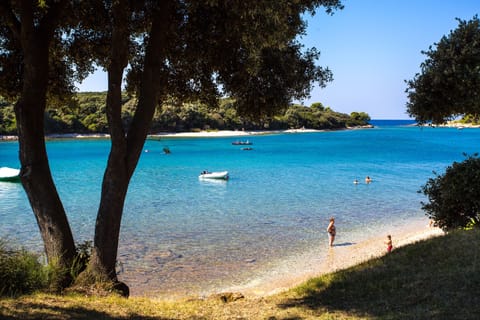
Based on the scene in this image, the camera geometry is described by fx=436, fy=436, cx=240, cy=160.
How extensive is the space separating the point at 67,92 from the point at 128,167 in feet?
15.7

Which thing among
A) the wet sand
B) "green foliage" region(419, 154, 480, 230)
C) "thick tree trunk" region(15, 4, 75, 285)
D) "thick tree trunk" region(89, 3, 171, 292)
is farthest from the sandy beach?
"thick tree trunk" region(15, 4, 75, 285)

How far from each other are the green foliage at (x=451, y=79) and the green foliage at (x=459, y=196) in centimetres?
337

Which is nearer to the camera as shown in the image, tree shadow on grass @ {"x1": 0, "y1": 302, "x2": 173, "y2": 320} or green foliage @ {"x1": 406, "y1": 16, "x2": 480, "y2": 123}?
tree shadow on grass @ {"x1": 0, "y1": 302, "x2": 173, "y2": 320}

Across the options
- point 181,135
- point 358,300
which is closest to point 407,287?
point 358,300

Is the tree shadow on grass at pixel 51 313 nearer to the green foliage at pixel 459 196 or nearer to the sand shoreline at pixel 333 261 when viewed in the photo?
the sand shoreline at pixel 333 261

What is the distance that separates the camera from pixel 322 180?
52.1 meters

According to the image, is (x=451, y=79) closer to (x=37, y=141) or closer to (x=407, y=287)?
(x=407, y=287)

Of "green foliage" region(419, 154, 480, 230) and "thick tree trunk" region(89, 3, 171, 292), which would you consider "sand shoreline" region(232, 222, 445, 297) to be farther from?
"thick tree trunk" region(89, 3, 171, 292)

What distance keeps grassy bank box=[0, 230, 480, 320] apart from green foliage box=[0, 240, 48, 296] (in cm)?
65

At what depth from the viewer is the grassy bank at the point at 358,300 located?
7.01 m

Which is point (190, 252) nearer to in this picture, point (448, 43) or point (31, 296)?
point (31, 296)

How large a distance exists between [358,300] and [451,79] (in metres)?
4.79

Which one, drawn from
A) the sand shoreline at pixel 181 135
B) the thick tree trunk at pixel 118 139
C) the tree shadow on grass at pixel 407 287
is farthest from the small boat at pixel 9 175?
the sand shoreline at pixel 181 135

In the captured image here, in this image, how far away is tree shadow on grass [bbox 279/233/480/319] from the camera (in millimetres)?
7038
